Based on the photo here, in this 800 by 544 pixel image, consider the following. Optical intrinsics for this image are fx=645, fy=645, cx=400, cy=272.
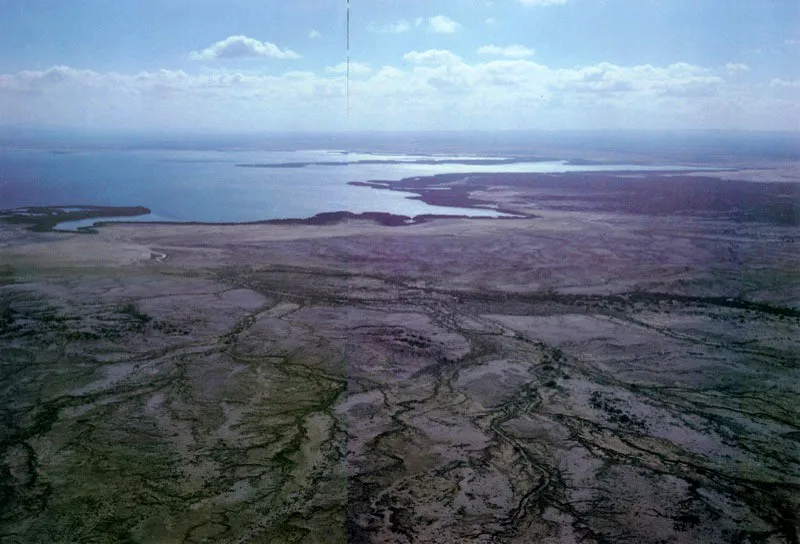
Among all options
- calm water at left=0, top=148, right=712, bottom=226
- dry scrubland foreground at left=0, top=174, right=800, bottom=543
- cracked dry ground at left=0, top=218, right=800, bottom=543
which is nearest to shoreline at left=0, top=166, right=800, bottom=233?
calm water at left=0, top=148, right=712, bottom=226

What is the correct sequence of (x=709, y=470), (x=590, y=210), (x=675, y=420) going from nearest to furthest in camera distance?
1. (x=709, y=470)
2. (x=675, y=420)
3. (x=590, y=210)

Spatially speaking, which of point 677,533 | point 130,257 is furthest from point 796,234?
point 130,257

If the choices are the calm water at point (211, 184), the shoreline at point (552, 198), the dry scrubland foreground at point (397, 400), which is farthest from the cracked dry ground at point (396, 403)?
the calm water at point (211, 184)

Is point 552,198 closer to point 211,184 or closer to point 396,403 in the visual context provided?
point 211,184

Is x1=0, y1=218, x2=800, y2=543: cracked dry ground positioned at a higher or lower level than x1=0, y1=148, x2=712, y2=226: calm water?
lower

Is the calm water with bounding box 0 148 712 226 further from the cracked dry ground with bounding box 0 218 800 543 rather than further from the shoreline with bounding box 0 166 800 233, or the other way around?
the cracked dry ground with bounding box 0 218 800 543

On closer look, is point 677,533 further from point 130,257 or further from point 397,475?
point 130,257

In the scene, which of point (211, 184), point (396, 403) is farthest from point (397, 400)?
Answer: point (211, 184)
